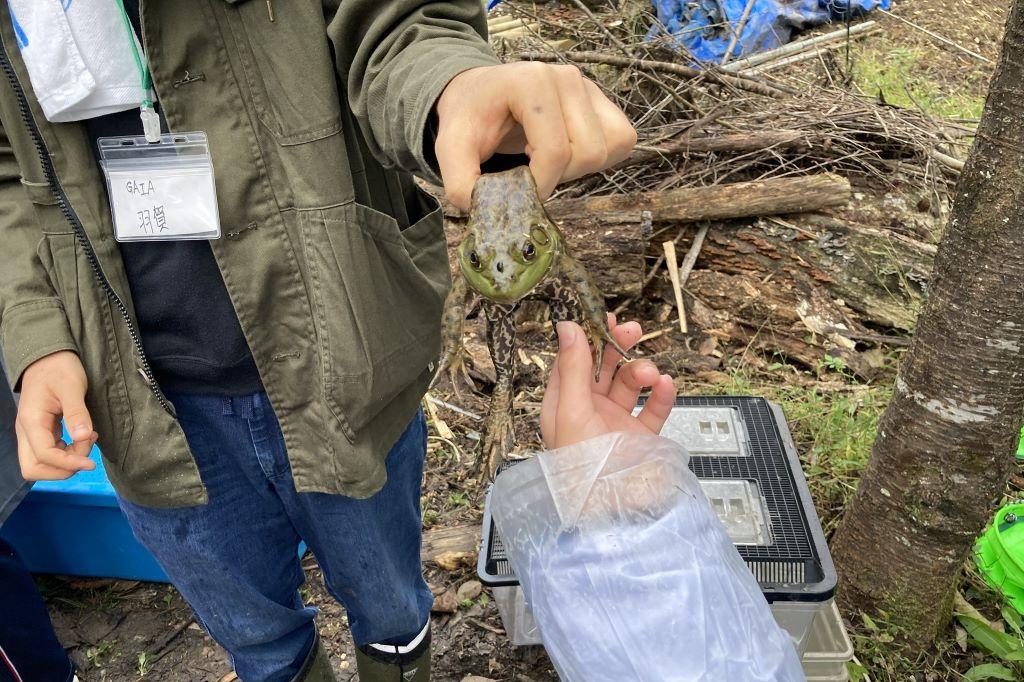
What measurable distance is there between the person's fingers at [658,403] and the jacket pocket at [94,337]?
117 centimetres

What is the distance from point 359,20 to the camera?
1.43 metres

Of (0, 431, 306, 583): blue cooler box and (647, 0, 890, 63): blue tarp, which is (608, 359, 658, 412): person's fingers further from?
(647, 0, 890, 63): blue tarp

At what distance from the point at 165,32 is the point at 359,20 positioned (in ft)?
1.27

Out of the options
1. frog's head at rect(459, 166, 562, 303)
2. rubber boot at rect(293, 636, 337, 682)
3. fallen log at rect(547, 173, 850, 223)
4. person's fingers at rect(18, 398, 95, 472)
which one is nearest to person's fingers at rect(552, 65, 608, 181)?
frog's head at rect(459, 166, 562, 303)

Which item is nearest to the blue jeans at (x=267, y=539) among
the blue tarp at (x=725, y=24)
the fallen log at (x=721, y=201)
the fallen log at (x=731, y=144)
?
the fallen log at (x=721, y=201)

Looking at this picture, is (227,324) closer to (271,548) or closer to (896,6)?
(271,548)

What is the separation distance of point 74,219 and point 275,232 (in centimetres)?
42

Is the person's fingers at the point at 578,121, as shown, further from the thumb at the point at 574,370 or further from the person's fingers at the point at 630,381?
the person's fingers at the point at 630,381

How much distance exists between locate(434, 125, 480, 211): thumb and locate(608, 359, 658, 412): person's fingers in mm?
604

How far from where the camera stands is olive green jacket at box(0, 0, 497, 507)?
1.45 m

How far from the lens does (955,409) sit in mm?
2295

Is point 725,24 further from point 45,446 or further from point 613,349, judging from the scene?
point 45,446

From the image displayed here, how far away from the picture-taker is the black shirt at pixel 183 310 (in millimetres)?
1657

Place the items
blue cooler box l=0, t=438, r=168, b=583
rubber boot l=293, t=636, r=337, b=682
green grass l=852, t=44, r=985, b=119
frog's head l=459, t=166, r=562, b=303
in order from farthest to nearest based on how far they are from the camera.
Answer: green grass l=852, t=44, r=985, b=119 → blue cooler box l=0, t=438, r=168, b=583 → rubber boot l=293, t=636, r=337, b=682 → frog's head l=459, t=166, r=562, b=303
